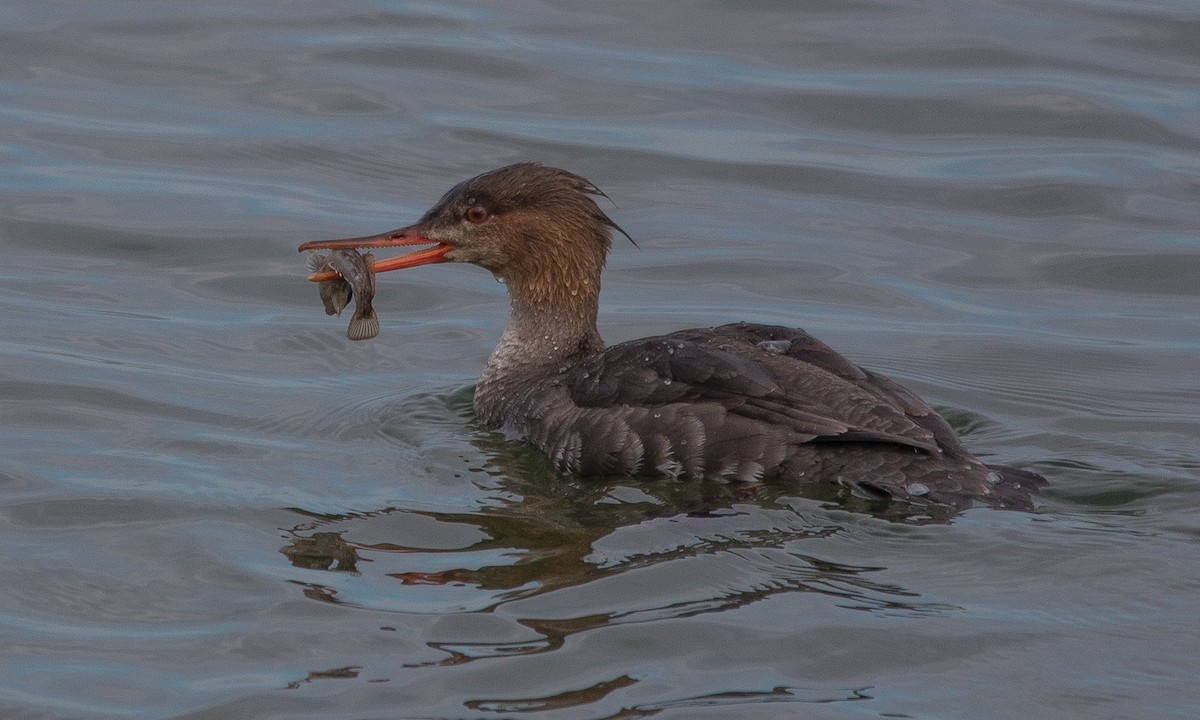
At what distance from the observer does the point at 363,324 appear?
28.8ft

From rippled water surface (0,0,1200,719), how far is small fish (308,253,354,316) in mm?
560

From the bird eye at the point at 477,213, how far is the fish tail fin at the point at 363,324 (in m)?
0.79

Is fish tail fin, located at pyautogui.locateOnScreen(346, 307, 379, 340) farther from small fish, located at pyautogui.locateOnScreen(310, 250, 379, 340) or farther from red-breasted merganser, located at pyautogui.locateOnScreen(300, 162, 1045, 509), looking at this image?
red-breasted merganser, located at pyautogui.locateOnScreen(300, 162, 1045, 509)

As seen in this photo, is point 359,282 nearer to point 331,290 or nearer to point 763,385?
point 331,290

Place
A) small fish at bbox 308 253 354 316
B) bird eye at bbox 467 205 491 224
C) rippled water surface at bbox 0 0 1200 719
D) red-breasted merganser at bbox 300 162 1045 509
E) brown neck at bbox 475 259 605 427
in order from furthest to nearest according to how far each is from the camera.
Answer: brown neck at bbox 475 259 605 427, bird eye at bbox 467 205 491 224, small fish at bbox 308 253 354 316, red-breasted merganser at bbox 300 162 1045 509, rippled water surface at bbox 0 0 1200 719

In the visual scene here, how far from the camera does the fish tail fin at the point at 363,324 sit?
344 inches

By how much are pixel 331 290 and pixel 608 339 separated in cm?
217

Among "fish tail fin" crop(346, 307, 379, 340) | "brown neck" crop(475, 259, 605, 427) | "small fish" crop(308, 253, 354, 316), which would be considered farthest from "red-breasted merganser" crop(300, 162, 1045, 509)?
"fish tail fin" crop(346, 307, 379, 340)

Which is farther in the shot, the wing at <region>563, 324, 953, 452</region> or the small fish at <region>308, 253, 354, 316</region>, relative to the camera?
the small fish at <region>308, 253, 354, 316</region>

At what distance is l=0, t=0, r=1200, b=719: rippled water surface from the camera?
601 cm

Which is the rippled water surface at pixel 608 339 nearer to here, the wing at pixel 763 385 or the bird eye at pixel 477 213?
the wing at pixel 763 385

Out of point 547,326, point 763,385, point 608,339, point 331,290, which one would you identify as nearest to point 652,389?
point 763,385

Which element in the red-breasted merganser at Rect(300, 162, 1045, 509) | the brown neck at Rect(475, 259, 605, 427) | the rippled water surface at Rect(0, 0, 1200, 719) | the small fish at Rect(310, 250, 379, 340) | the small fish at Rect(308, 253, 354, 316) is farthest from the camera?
the brown neck at Rect(475, 259, 605, 427)

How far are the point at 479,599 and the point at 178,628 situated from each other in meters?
1.10
